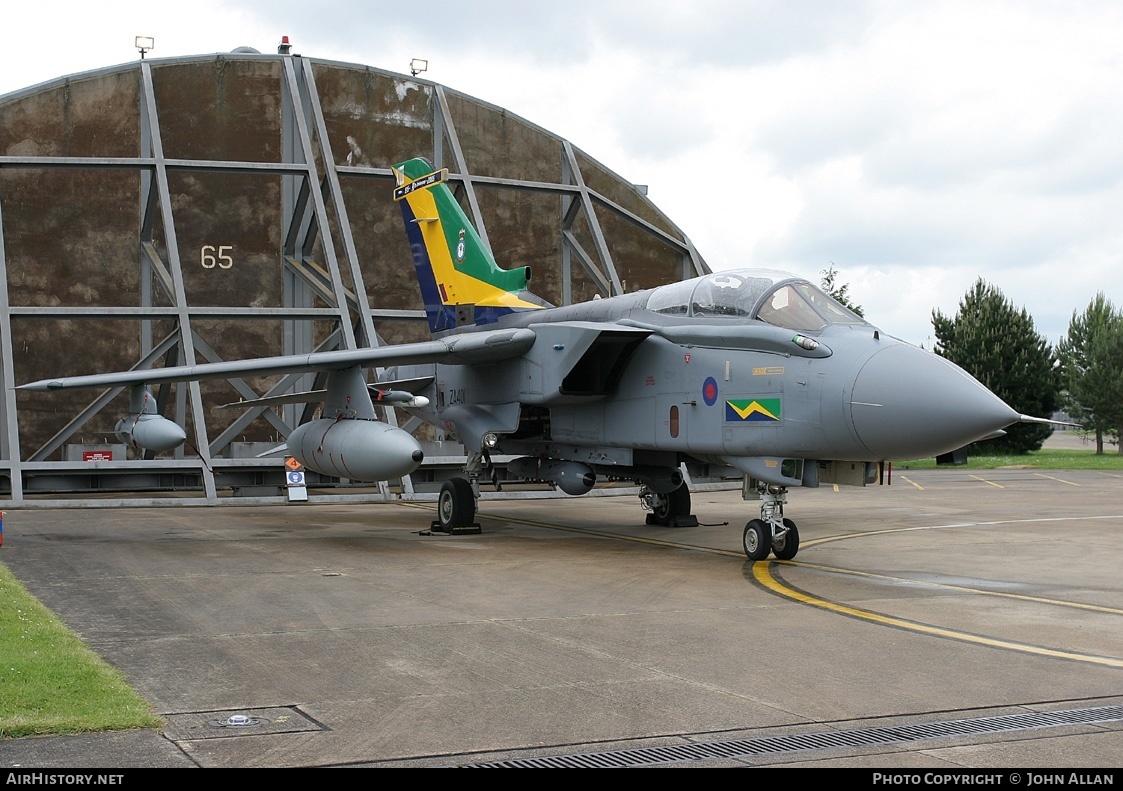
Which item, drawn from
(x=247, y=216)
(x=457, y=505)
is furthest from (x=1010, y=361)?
(x=457, y=505)

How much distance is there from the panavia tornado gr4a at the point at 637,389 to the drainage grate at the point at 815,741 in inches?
174

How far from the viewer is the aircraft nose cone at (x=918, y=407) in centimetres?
912

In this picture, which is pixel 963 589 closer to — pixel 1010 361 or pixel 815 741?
pixel 815 741

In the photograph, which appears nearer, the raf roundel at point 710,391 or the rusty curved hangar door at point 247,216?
the raf roundel at point 710,391

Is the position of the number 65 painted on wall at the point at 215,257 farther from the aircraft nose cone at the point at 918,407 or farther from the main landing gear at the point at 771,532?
the aircraft nose cone at the point at 918,407

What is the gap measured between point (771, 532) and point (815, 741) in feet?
21.0

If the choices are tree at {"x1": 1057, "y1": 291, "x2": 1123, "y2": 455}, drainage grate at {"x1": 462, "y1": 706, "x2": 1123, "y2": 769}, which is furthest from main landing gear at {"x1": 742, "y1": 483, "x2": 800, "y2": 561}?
tree at {"x1": 1057, "y1": 291, "x2": 1123, "y2": 455}

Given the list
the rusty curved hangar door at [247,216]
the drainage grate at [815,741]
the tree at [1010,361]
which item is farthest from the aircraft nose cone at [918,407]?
the tree at [1010,361]

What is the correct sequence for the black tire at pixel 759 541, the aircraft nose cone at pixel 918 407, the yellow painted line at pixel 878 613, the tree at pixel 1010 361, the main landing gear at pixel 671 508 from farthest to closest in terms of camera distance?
the tree at pixel 1010 361
the main landing gear at pixel 671 508
the black tire at pixel 759 541
the aircraft nose cone at pixel 918 407
the yellow painted line at pixel 878 613

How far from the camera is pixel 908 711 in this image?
5180 millimetres

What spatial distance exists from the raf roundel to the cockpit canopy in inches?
28.5

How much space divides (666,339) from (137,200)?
64.1ft

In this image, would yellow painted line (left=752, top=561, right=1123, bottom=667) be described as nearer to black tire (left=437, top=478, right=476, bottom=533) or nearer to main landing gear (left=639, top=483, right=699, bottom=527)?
main landing gear (left=639, top=483, right=699, bottom=527)

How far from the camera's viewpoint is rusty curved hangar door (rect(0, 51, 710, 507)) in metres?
24.1
